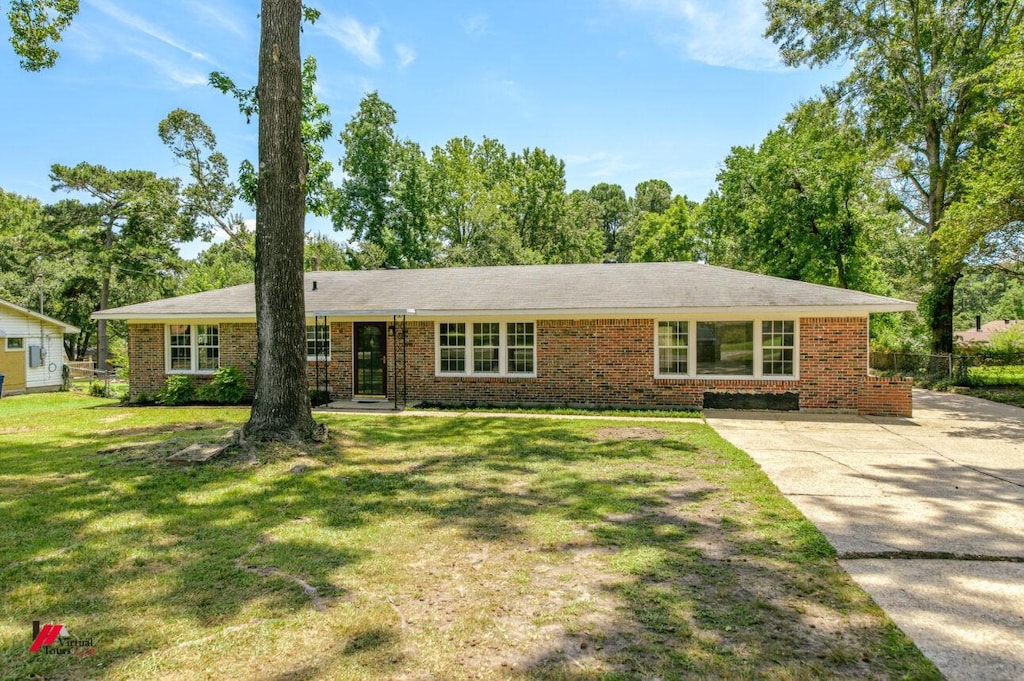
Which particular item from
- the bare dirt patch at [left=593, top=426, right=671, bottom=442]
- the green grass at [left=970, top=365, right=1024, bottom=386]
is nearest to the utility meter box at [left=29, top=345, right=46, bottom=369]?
the bare dirt patch at [left=593, top=426, right=671, bottom=442]

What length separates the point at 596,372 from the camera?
13.3m

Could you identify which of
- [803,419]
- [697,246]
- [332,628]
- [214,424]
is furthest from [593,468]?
[697,246]

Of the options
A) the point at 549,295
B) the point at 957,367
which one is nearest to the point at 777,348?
the point at 549,295

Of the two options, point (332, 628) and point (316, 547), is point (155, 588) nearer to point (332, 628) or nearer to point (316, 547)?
point (316, 547)

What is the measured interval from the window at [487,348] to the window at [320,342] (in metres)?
3.08

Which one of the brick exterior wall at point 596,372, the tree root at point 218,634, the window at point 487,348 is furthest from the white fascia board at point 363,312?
the tree root at point 218,634

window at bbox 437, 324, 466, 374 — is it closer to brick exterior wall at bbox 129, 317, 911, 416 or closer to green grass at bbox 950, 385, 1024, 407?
brick exterior wall at bbox 129, 317, 911, 416

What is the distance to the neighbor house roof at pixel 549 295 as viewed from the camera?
40.3 feet

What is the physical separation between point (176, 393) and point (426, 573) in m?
13.5

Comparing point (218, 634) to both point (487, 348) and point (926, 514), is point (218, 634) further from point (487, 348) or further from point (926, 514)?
point (487, 348)

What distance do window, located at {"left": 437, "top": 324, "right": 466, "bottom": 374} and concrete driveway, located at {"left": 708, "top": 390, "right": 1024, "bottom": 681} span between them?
6417 millimetres

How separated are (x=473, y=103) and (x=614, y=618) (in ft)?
67.8

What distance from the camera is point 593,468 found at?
7.30 m

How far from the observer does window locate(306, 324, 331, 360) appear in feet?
48.5
